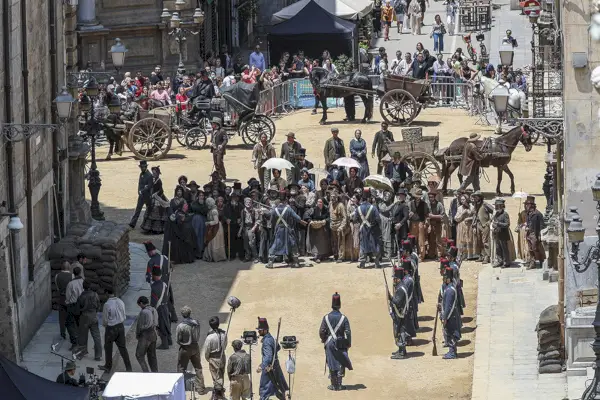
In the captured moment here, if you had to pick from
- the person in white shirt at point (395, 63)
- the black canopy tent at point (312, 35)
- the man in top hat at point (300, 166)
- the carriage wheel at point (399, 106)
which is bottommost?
the man in top hat at point (300, 166)

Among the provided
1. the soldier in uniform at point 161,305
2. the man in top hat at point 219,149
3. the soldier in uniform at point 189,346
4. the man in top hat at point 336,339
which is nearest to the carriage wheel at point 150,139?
the man in top hat at point 219,149

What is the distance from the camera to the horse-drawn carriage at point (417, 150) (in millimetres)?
41000

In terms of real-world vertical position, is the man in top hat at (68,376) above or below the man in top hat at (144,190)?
below

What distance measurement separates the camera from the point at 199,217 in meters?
36.5

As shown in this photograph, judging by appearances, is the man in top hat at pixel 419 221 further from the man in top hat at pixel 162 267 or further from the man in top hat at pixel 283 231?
the man in top hat at pixel 162 267

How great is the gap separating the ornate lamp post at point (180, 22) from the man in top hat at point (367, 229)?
18.7m

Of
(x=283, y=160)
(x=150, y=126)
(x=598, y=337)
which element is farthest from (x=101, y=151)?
(x=598, y=337)

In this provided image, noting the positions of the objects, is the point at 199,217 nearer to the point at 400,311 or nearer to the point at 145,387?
the point at 400,311

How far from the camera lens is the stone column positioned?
170 feet

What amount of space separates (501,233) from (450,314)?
515cm

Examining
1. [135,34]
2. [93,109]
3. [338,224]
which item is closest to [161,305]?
[338,224]

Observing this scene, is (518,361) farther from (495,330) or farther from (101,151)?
(101,151)

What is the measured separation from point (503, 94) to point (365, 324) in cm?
551

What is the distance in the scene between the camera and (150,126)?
146ft
